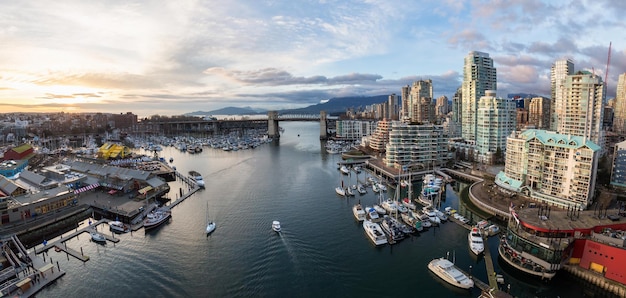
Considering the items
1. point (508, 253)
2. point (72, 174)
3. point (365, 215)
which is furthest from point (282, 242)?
point (72, 174)

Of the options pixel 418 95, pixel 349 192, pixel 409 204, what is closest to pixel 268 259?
pixel 409 204

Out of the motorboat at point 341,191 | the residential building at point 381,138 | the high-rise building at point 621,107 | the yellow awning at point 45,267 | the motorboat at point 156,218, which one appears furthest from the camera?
the high-rise building at point 621,107

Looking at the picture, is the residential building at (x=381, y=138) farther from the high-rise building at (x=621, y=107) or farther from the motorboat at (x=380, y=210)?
the high-rise building at (x=621, y=107)

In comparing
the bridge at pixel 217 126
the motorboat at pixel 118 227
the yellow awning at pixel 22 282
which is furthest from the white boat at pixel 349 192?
the bridge at pixel 217 126

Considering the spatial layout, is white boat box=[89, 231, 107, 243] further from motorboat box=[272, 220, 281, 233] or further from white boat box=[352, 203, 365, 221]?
white boat box=[352, 203, 365, 221]

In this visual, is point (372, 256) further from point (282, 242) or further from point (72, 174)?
point (72, 174)
